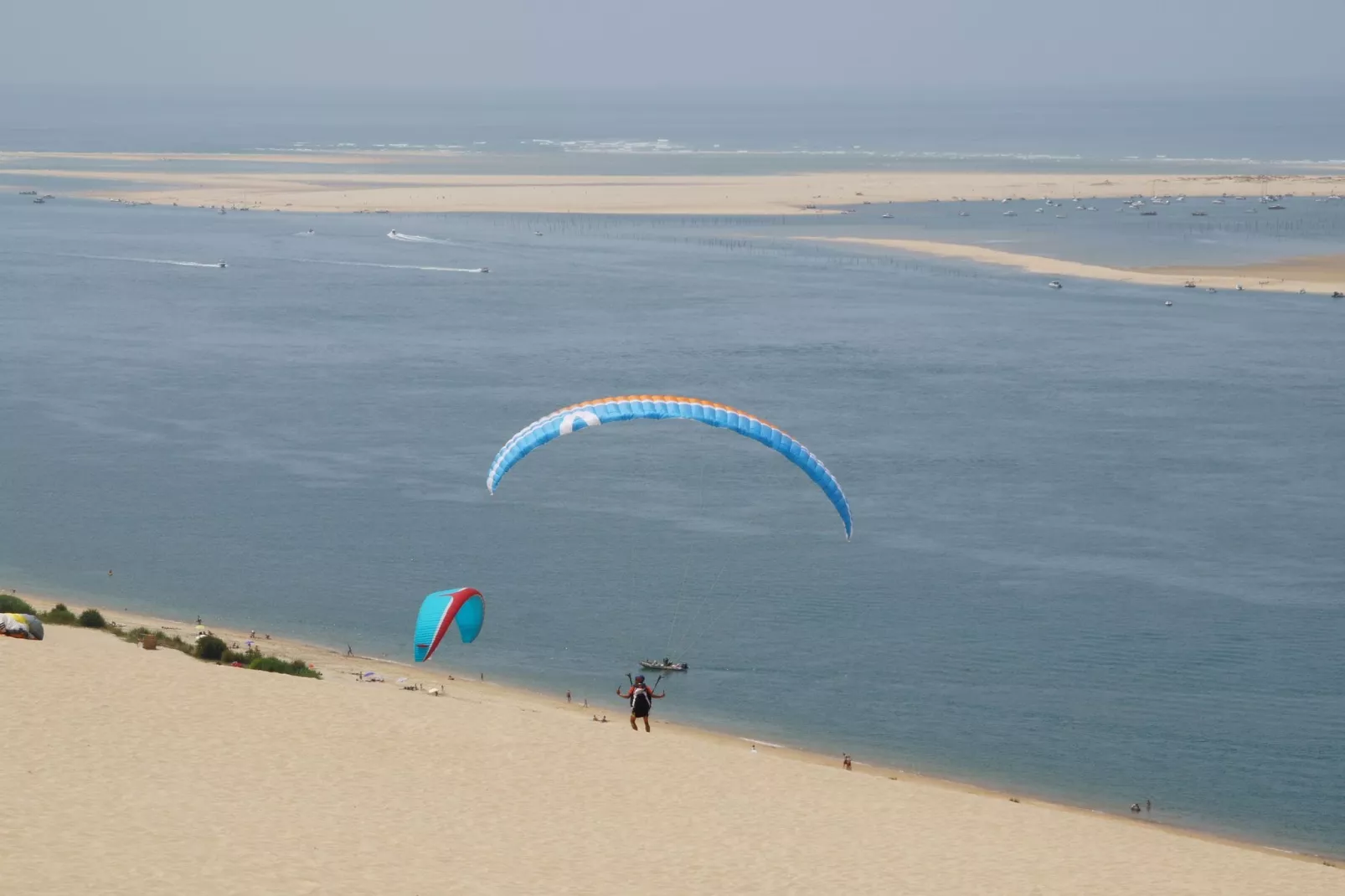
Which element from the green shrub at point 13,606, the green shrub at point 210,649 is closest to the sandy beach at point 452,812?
the green shrub at point 210,649

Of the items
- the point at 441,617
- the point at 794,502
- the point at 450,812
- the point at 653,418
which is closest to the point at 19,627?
the point at 441,617

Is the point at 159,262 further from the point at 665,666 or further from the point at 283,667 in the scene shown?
the point at 283,667

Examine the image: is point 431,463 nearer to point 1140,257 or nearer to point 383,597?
point 383,597

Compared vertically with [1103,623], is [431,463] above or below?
above

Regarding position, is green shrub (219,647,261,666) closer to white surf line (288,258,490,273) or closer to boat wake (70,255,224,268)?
white surf line (288,258,490,273)

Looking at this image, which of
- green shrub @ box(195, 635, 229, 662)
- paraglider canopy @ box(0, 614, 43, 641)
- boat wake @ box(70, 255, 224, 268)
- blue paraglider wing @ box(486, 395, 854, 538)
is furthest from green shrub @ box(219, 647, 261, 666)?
boat wake @ box(70, 255, 224, 268)

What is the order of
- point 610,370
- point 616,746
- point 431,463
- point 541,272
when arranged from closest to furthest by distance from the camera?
point 616,746, point 431,463, point 610,370, point 541,272

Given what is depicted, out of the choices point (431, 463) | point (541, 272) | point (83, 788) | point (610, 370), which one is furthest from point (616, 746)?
point (541, 272)
